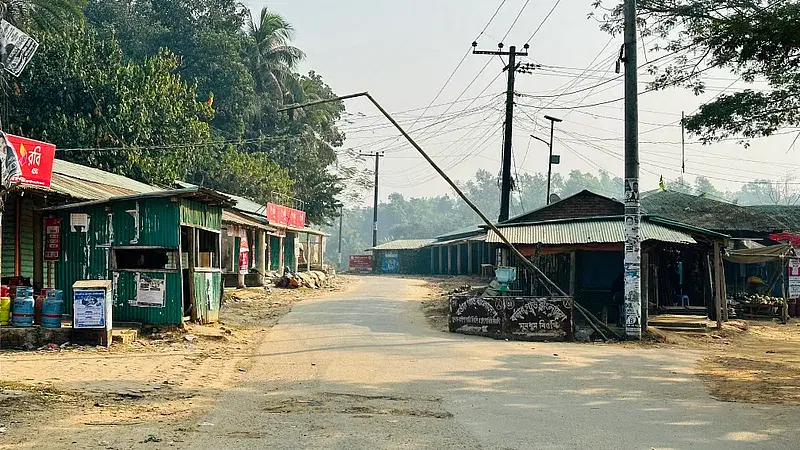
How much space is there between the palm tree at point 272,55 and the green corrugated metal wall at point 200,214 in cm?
4279

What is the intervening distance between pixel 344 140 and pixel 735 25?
175 ft

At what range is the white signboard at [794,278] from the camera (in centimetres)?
2716

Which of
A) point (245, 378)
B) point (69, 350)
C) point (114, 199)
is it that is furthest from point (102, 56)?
point (245, 378)

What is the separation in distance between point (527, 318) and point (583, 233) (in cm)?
379

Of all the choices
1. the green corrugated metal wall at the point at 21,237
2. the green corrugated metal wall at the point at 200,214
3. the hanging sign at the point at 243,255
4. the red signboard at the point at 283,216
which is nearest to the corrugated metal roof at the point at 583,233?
the green corrugated metal wall at the point at 200,214

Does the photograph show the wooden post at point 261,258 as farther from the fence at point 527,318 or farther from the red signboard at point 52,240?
the fence at point 527,318

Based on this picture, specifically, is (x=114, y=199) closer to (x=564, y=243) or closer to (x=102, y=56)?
(x=564, y=243)

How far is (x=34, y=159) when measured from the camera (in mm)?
14867

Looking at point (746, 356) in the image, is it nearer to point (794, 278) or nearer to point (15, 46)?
point (794, 278)

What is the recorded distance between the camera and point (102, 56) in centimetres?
3791

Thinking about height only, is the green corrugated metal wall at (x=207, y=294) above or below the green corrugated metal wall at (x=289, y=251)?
below

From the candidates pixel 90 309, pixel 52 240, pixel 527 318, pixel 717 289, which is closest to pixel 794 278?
pixel 717 289

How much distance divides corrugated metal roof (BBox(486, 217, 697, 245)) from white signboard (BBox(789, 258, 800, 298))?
8709mm

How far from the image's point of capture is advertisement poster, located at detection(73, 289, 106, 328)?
14133 mm
